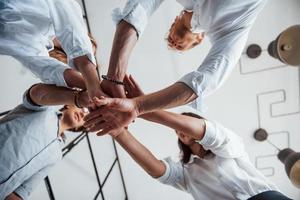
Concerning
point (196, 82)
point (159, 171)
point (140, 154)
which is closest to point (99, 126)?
point (196, 82)

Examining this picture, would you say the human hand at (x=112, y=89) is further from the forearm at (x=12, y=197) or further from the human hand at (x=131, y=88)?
the forearm at (x=12, y=197)

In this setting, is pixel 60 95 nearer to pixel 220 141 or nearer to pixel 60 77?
pixel 60 77

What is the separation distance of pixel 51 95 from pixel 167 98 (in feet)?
1.24

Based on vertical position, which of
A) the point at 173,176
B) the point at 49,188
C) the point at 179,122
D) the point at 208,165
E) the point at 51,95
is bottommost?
the point at 49,188

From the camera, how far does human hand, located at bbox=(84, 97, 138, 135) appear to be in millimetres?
785

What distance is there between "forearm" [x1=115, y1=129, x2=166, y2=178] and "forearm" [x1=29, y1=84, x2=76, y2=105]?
39 centimetres

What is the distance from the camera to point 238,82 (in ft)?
7.50

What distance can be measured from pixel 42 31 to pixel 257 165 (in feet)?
7.37

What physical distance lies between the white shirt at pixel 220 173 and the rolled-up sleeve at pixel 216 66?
1.10 ft

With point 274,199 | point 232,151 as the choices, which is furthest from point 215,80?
point 274,199

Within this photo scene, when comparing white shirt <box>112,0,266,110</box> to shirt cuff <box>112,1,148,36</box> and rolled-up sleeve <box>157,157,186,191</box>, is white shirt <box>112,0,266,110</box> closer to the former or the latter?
shirt cuff <box>112,1,148,36</box>

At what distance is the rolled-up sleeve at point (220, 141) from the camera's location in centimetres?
113

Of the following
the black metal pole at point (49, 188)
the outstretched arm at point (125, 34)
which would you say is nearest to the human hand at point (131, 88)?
the outstretched arm at point (125, 34)

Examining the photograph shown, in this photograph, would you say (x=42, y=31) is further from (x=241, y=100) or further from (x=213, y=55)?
(x=241, y=100)
